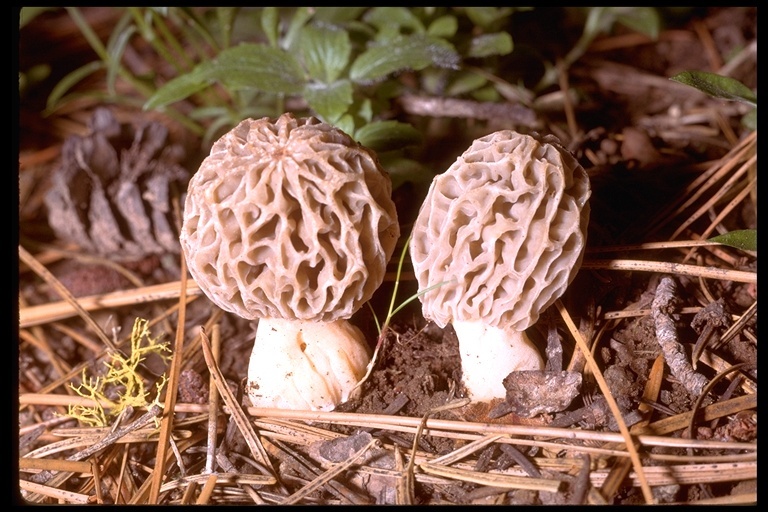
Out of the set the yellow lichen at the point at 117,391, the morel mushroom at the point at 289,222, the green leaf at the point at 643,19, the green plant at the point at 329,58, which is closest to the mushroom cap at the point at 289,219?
the morel mushroom at the point at 289,222

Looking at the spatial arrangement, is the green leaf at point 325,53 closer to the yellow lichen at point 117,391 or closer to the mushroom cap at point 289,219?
the mushroom cap at point 289,219

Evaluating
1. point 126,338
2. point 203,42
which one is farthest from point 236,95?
point 126,338

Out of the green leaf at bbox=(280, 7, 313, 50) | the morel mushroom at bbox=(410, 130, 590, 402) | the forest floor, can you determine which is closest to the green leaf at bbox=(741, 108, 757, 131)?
the forest floor

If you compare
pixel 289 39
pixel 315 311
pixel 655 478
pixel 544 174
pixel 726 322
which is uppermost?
pixel 289 39

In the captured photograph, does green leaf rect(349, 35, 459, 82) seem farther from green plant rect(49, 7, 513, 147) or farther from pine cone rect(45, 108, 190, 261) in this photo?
pine cone rect(45, 108, 190, 261)

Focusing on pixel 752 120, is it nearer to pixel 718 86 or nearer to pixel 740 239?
pixel 718 86

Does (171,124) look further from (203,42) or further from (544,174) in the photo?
(544,174)

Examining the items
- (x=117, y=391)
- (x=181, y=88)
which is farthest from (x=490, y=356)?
(x=181, y=88)
